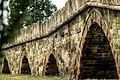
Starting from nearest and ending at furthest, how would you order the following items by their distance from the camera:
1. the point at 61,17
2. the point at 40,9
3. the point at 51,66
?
1. the point at 61,17
2. the point at 51,66
3. the point at 40,9

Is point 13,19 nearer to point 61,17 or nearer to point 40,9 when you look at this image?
point 61,17

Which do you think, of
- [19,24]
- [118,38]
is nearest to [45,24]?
[118,38]

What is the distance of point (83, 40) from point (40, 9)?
2215cm

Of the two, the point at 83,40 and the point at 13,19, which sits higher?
the point at 83,40

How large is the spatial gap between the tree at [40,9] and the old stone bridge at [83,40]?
16552 mm

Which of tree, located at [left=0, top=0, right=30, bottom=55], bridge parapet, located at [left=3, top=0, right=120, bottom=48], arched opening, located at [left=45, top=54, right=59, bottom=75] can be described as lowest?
arched opening, located at [left=45, top=54, right=59, bottom=75]

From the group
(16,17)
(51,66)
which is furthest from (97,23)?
(51,66)

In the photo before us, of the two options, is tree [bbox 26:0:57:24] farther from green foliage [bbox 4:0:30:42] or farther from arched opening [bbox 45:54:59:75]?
green foliage [bbox 4:0:30:42]

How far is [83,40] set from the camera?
20.7ft

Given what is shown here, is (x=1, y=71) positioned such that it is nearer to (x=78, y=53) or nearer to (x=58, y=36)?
(x=58, y=36)

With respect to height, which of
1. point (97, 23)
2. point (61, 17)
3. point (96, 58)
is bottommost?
point (96, 58)

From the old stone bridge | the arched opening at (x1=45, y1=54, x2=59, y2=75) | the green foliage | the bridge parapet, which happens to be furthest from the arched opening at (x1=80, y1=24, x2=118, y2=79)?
the green foliage

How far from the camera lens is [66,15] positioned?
7.45 m

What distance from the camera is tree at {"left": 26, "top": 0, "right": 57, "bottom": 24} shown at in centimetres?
2684
